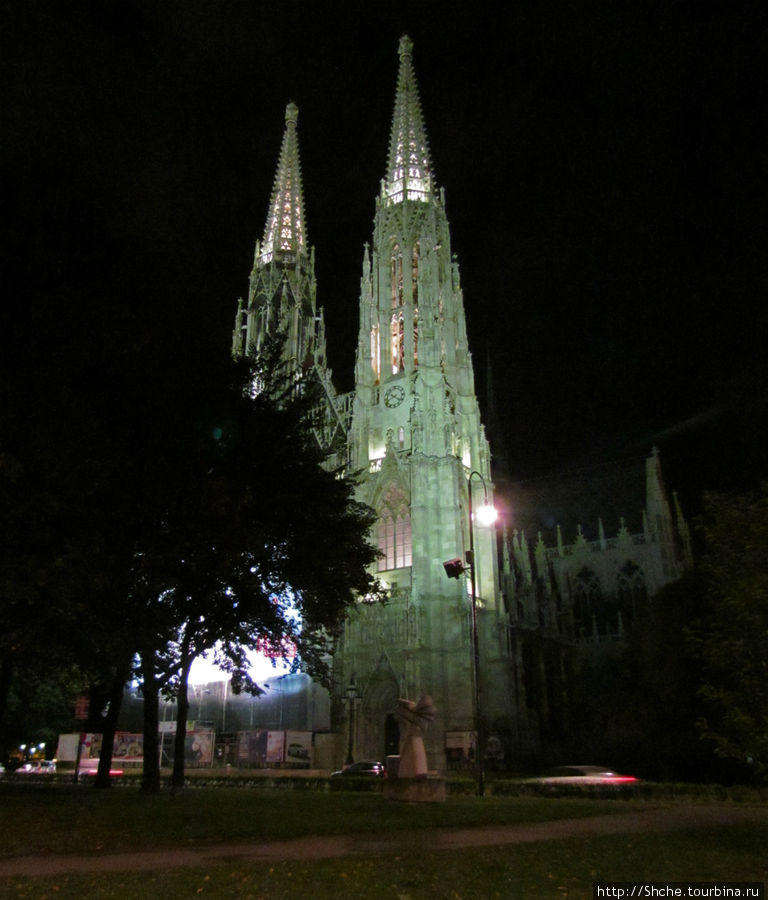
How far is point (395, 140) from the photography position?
63.7 m

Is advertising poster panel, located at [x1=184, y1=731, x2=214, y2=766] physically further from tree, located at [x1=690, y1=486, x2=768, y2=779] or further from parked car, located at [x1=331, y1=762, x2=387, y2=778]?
tree, located at [x1=690, y1=486, x2=768, y2=779]

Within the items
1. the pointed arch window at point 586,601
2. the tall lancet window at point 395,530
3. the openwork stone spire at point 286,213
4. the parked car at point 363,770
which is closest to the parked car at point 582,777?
the parked car at point 363,770

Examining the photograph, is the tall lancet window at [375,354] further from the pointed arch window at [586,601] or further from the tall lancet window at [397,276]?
the pointed arch window at [586,601]

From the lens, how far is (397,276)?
58.0 m

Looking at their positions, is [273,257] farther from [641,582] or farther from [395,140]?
[641,582]

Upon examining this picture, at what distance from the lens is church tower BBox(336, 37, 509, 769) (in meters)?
42.4

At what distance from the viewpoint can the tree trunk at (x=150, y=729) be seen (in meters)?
20.8

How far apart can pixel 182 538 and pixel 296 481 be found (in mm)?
4410

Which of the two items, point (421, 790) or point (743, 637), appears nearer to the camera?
point (743, 637)

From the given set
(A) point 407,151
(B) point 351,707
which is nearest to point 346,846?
(B) point 351,707

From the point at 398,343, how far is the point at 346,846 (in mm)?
48130

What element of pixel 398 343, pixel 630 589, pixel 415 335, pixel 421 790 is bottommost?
pixel 421 790

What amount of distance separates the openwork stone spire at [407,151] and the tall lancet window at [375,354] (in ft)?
39.8

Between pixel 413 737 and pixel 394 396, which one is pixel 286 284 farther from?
pixel 413 737
